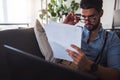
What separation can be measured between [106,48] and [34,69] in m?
0.68

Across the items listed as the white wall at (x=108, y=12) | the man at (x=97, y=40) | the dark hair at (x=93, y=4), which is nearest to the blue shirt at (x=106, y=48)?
the man at (x=97, y=40)

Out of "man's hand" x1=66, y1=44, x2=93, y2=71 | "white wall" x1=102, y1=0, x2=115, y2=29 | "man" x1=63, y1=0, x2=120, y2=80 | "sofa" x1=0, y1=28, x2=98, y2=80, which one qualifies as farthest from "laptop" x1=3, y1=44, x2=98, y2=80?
"white wall" x1=102, y1=0, x2=115, y2=29

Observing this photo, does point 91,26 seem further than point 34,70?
Yes

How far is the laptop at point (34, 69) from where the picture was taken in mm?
435

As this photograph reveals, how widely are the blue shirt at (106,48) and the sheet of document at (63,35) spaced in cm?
26

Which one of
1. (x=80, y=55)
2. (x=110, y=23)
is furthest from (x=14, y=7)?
(x=80, y=55)

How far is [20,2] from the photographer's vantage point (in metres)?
3.71

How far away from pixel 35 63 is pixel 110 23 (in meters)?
2.68

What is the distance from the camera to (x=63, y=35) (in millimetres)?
916

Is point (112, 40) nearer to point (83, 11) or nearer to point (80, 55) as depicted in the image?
point (83, 11)

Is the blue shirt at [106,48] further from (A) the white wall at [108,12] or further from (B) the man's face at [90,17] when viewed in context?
(A) the white wall at [108,12]

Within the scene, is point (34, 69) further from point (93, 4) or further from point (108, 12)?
point (108, 12)

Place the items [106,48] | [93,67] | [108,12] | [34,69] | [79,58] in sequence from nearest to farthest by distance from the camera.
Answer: [34,69]
[79,58]
[93,67]
[106,48]
[108,12]

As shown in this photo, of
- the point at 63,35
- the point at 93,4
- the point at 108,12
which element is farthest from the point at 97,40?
the point at 108,12
